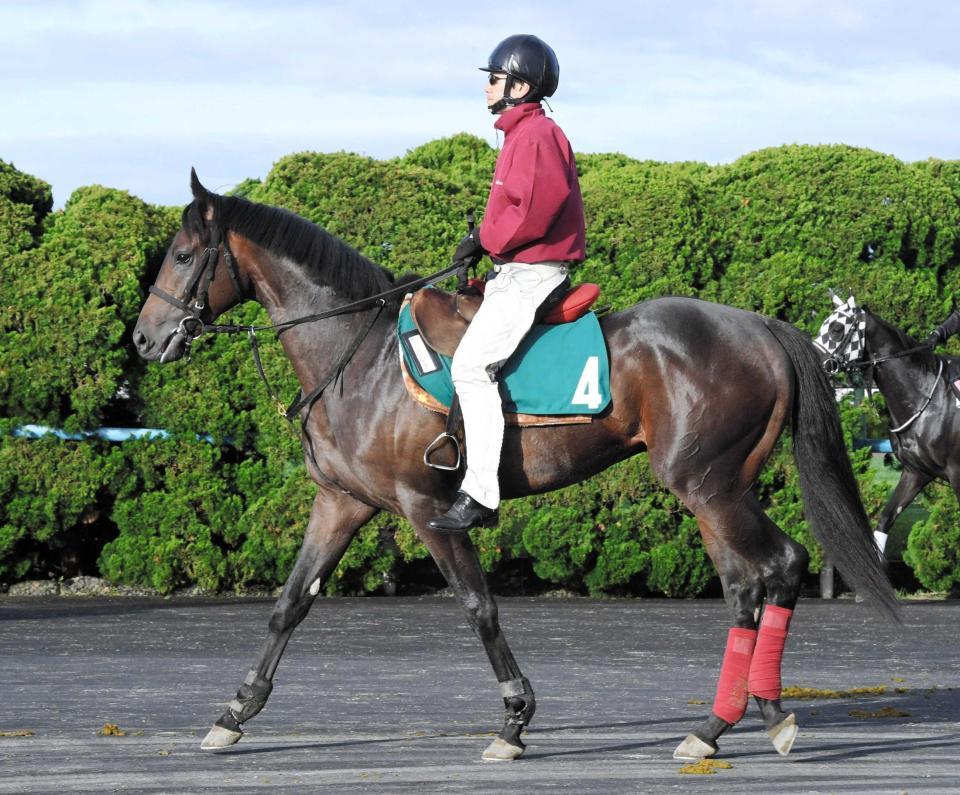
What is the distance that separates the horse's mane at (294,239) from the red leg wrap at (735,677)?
6.81 ft

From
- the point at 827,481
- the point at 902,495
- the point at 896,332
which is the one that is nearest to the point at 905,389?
the point at 896,332

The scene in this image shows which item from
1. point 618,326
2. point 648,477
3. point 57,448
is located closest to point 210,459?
point 57,448

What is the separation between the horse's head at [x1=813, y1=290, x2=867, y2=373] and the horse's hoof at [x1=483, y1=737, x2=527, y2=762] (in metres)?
6.40

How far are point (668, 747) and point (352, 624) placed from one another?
4.79 m

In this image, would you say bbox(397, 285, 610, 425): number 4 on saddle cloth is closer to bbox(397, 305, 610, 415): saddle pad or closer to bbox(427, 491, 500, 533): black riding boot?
bbox(397, 305, 610, 415): saddle pad

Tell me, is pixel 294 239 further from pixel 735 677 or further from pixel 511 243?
pixel 735 677

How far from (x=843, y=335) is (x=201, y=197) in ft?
21.7

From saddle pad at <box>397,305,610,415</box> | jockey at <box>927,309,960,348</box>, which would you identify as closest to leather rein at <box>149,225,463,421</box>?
saddle pad at <box>397,305,610,415</box>

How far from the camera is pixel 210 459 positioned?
12.3 metres

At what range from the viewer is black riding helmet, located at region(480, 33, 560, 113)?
6277mm

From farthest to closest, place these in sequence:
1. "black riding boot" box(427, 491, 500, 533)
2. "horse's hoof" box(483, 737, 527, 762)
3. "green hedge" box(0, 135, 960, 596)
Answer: "green hedge" box(0, 135, 960, 596) < "black riding boot" box(427, 491, 500, 533) < "horse's hoof" box(483, 737, 527, 762)

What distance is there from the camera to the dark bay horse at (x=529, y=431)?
6.16 metres

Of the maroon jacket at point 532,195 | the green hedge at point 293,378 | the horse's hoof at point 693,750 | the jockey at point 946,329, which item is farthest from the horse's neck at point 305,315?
the jockey at point 946,329

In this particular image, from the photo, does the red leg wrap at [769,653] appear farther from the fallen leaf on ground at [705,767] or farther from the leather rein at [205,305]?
the leather rein at [205,305]
